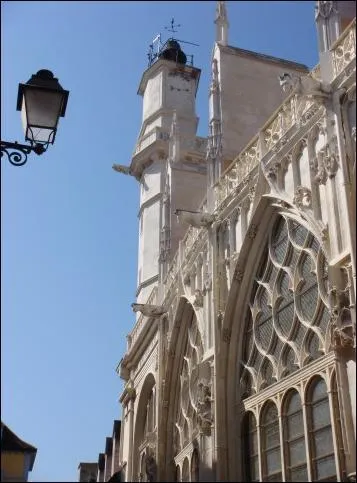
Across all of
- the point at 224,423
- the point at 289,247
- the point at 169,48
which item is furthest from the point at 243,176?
the point at 169,48

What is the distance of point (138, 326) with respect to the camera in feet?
77.6

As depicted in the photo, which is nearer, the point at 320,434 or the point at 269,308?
the point at 320,434

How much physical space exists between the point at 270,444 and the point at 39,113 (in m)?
7.46

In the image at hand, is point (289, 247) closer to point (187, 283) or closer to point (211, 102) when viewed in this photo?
point (187, 283)

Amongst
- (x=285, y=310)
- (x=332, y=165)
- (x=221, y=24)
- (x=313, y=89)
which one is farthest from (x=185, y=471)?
(x=221, y=24)

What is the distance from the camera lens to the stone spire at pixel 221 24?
2081cm

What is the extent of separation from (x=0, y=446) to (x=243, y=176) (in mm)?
9352

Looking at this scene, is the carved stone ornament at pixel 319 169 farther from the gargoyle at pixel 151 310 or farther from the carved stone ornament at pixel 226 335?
the gargoyle at pixel 151 310

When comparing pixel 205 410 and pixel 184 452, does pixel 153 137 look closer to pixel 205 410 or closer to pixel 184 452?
pixel 184 452

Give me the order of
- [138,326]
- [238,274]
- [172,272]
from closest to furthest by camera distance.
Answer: [238,274]
[172,272]
[138,326]

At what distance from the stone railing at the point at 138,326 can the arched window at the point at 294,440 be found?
392 inches

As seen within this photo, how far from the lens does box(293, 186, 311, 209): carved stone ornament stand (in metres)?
11.8

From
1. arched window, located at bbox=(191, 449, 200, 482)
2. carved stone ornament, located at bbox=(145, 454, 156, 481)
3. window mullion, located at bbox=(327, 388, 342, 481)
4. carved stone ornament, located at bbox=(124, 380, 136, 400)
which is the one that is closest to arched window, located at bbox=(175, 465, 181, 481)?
carved stone ornament, located at bbox=(145, 454, 156, 481)

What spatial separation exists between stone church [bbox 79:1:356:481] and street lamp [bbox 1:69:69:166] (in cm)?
446
